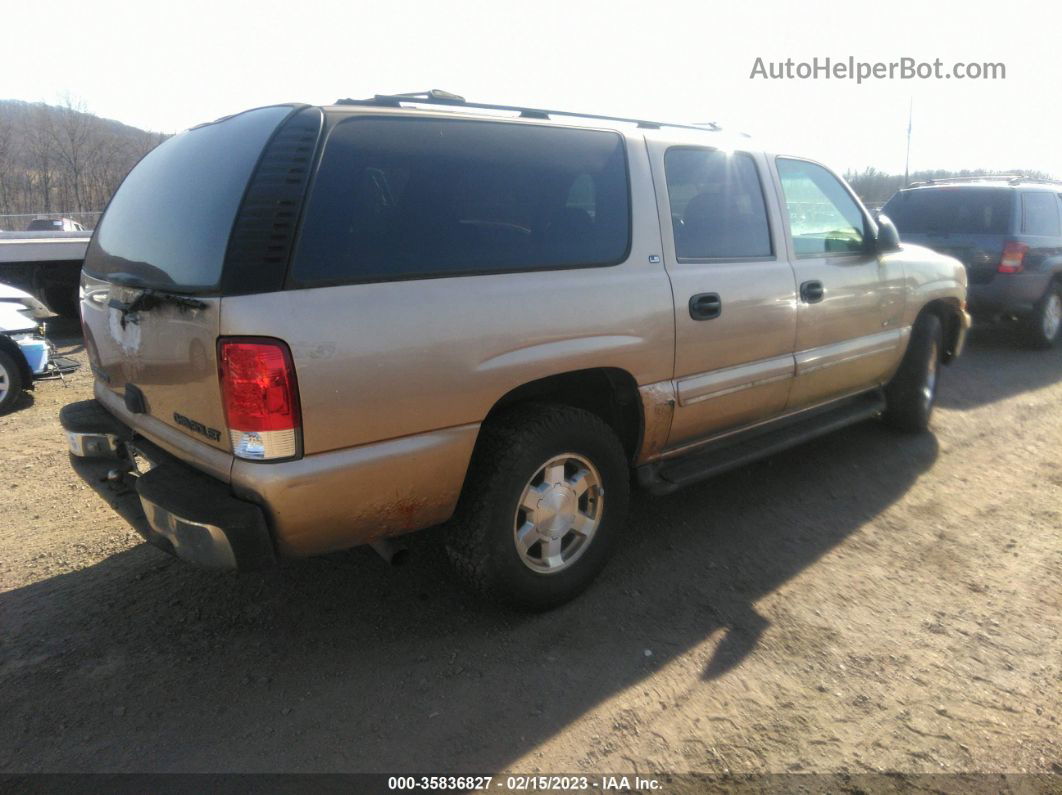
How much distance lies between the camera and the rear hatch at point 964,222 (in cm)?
815

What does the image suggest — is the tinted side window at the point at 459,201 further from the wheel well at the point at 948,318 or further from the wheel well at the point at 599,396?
the wheel well at the point at 948,318

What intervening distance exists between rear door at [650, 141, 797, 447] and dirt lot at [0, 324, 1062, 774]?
28.1 inches

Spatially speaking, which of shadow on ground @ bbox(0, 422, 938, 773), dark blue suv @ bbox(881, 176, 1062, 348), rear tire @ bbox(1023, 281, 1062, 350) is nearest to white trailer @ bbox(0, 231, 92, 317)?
shadow on ground @ bbox(0, 422, 938, 773)

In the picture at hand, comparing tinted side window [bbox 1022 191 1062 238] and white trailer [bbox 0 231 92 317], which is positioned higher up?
tinted side window [bbox 1022 191 1062 238]

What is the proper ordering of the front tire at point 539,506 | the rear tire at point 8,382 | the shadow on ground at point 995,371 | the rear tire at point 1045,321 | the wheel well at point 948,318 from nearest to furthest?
the front tire at point 539,506 < the wheel well at point 948,318 < the rear tire at point 8,382 < the shadow on ground at point 995,371 < the rear tire at point 1045,321

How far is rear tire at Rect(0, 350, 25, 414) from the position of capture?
594cm

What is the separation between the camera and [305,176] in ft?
7.84

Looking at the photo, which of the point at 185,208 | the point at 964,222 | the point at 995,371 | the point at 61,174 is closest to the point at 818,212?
the point at 185,208

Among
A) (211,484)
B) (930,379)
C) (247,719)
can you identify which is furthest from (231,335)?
(930,379)

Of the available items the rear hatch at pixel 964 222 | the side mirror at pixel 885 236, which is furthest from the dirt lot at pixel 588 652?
the rear hatch at pixel 964 222

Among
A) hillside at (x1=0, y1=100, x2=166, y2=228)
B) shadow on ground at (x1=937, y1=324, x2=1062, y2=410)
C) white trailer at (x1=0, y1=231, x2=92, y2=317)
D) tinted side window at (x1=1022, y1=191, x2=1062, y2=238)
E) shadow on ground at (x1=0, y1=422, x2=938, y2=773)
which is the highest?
hillside at (x1=0, y1=100, x2=166, y2=228)

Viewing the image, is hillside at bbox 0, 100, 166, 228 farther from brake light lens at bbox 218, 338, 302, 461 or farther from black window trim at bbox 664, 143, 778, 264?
brake light lens at bbox 218, 338, 302, 461

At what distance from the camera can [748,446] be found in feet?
13.0

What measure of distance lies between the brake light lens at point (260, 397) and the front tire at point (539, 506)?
774 millimetres
